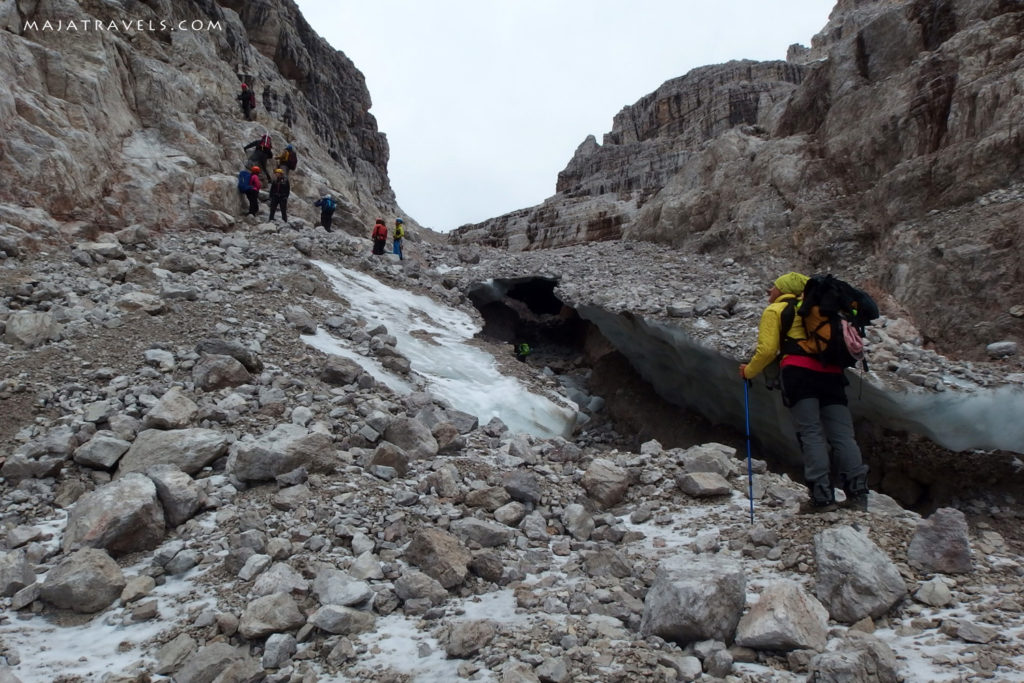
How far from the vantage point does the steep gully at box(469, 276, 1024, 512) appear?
28.3 feet

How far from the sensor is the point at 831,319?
443 centimetres

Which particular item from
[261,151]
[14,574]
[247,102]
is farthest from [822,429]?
[247,102]

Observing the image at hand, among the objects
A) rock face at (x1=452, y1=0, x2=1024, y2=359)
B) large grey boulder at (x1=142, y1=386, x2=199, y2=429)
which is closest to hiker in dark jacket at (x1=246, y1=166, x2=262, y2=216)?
large grey boulder at (x1=142, y1=386, x2=199, y2=429)

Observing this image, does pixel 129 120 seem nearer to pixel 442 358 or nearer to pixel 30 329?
pixel 30 329

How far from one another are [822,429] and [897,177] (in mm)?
10586

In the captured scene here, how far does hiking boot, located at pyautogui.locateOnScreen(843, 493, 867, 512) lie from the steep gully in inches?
142

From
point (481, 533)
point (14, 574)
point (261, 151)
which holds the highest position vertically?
point (261, 151)

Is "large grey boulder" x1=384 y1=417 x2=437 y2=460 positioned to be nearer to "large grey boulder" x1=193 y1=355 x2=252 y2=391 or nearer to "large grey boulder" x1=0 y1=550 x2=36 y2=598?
"large grey boulder" x1=193 y1=355 x2=252 y2=391

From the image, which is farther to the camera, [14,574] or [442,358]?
[442,358]

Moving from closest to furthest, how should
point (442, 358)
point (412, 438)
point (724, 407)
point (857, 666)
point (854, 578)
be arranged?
1. point (857, 666)
2. point (854, 578)
3. point (412, 438)
4. point (442, 358)
5. point (724, 407)

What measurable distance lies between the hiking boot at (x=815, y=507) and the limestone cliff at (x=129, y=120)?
12926mm

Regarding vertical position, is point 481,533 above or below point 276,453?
below

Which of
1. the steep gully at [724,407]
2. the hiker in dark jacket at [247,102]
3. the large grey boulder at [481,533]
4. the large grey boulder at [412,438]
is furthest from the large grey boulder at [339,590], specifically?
the hiker in dark jacket at [247,102]

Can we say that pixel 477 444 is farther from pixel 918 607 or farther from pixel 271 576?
pixel 918 607
